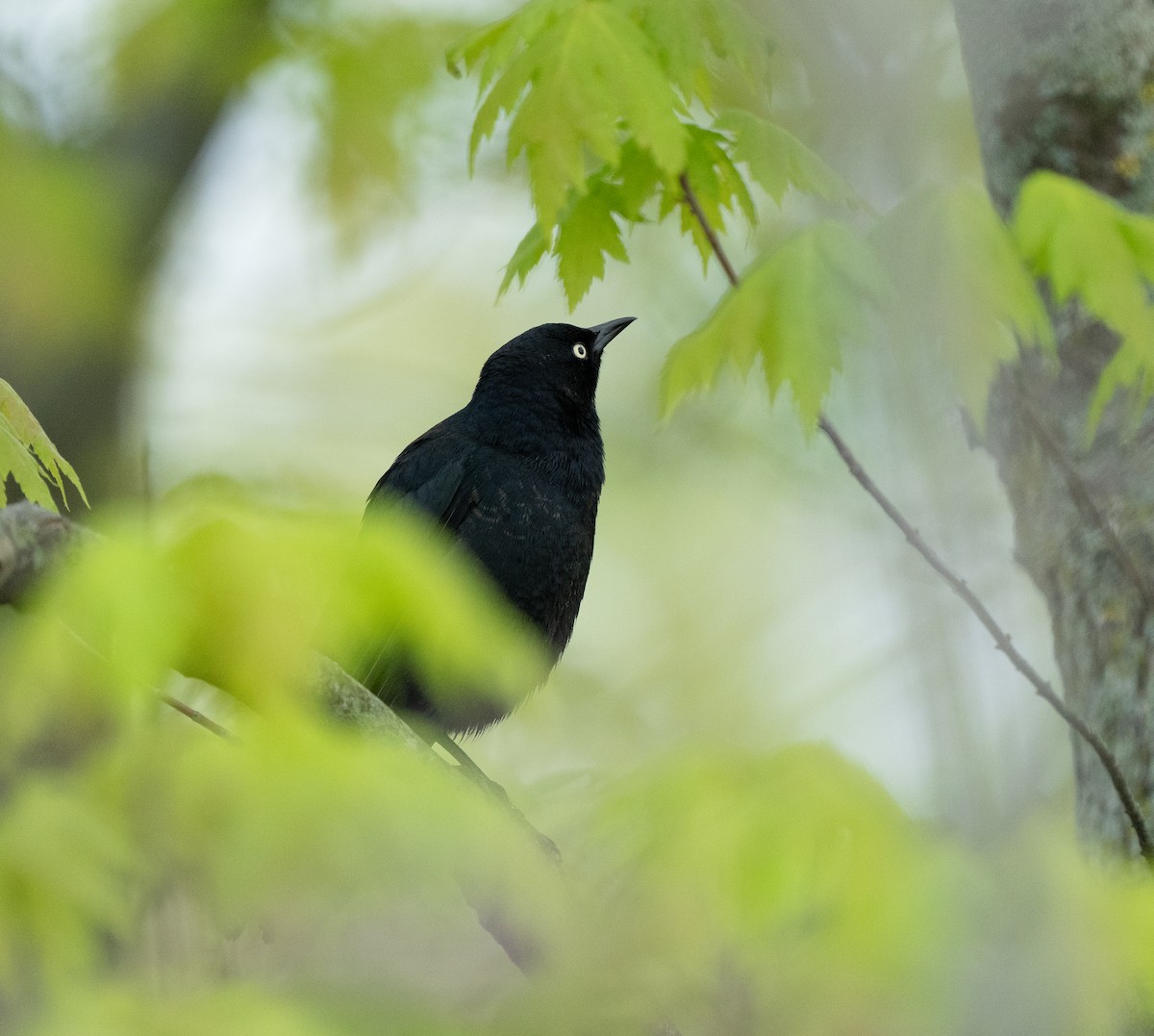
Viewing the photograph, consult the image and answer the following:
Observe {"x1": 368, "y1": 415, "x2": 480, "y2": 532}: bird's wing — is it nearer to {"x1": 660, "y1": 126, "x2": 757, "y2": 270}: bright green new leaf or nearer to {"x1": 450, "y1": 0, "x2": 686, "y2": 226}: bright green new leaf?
{"x1": 660, "y1": 126, "x2": 757, "y2": 270}: bright green new leaf

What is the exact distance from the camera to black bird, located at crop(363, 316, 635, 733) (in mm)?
3336

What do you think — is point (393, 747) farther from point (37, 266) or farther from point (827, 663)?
point (827, 663)

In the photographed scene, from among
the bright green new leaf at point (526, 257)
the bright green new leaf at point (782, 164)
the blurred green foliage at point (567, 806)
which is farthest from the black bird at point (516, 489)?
the bright green new leaf at point (782, 164)

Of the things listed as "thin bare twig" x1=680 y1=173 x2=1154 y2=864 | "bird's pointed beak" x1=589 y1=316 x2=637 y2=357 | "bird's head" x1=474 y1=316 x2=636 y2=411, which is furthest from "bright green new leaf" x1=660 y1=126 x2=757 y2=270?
"bird's pointed beak" x1=589 y1=316 x2=637 y2=357

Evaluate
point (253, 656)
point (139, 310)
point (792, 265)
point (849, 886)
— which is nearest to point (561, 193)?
point (792, 265)

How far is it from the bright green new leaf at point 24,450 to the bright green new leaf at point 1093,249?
142 centimetres

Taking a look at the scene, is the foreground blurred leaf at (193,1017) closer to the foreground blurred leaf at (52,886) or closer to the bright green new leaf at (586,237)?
the foreground blurred leaf at (52,886)

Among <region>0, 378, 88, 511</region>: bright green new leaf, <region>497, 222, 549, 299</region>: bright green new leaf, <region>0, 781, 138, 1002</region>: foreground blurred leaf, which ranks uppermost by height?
<region>497, 222, 549, 299</region>: bright green new leaf

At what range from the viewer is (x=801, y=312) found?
167cm

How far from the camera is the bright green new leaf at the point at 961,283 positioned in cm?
160

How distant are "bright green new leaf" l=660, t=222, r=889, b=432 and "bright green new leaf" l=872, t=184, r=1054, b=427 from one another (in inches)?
1.8

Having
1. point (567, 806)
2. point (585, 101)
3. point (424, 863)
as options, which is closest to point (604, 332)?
point (585, 101)

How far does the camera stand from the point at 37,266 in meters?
4.91

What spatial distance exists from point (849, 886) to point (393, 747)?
0.68 m
